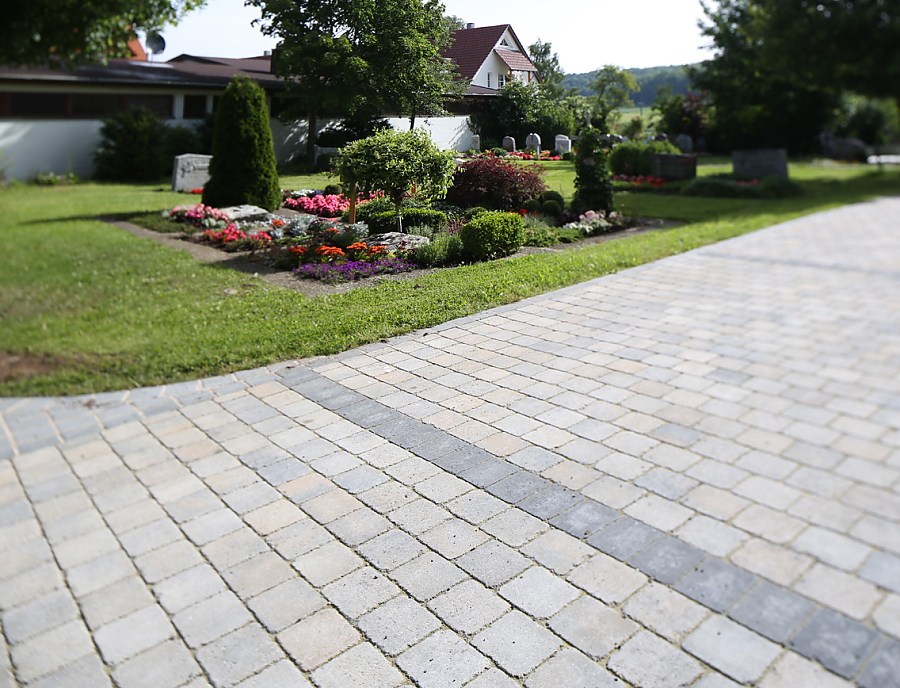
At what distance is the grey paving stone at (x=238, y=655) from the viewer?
7.43 ft

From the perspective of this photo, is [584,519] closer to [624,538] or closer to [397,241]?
[624,538]

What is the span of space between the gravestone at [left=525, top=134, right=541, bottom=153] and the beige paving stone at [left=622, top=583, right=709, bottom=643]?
722cm

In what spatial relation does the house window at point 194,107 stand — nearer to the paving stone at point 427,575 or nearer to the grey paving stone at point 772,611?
the paving stone at point 427,575

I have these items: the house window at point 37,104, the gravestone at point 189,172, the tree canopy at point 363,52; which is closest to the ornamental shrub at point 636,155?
the tree canopy at point 363,52

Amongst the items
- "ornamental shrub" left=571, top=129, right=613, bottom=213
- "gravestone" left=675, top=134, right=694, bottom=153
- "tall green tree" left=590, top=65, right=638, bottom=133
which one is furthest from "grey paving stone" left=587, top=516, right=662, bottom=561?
"gravestone" left=675, top=134, right=694, bottom=153

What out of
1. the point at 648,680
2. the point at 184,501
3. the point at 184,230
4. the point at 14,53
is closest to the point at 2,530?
the point at 184,501

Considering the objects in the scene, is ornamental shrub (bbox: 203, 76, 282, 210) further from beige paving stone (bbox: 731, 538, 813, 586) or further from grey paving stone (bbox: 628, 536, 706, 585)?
beige paving stone (bbox: 731, 538, 813, 586)

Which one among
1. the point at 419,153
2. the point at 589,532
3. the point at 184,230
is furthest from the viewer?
the point at 184,230

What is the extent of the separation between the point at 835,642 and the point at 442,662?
1409 millimetres

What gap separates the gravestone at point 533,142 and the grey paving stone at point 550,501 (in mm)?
6456

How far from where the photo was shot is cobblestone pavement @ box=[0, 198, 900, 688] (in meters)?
2.32

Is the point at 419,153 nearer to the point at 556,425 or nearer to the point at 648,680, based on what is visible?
the point at 556,425

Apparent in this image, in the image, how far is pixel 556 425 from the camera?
13.6 feet

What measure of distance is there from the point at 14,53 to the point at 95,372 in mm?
2510
